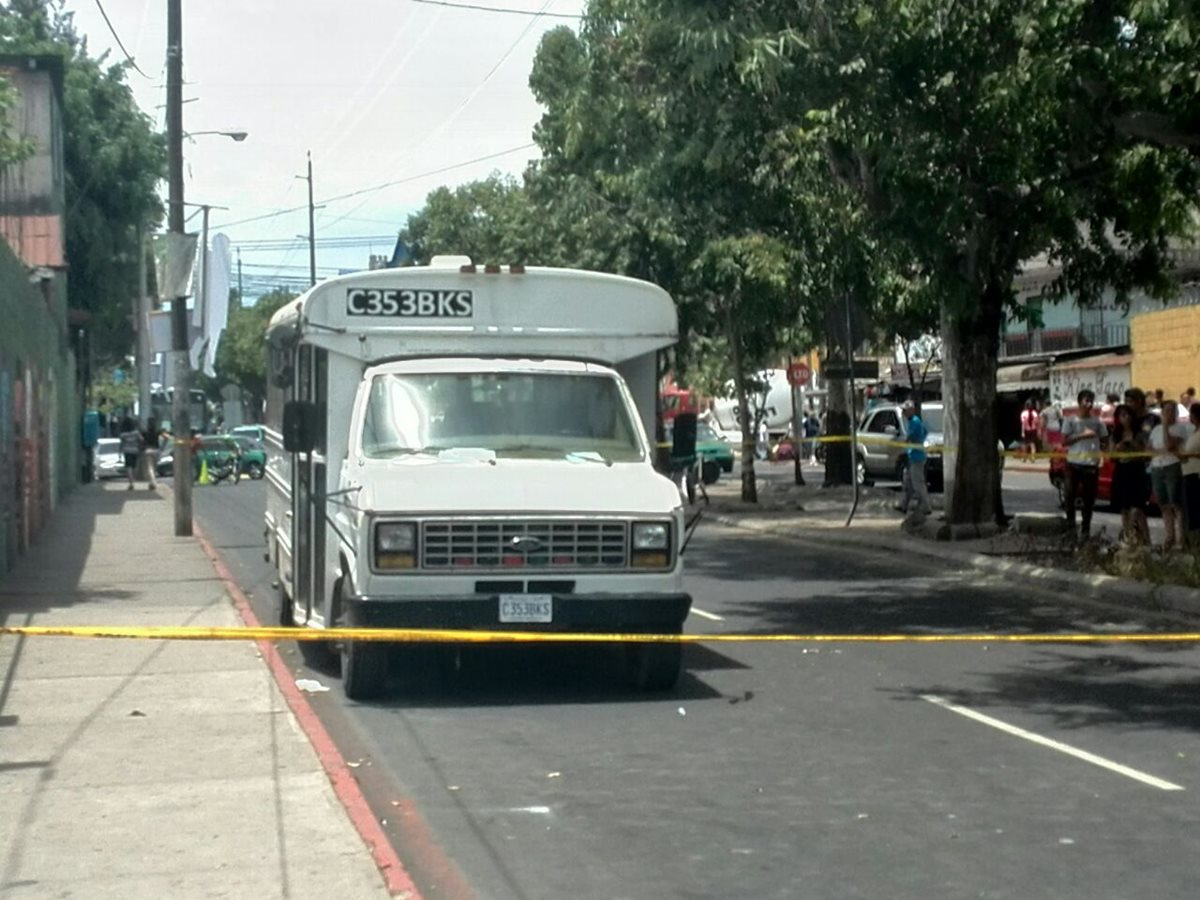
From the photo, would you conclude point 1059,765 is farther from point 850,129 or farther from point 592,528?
point 850,129

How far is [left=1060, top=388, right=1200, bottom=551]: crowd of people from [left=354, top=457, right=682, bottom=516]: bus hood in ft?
27.3

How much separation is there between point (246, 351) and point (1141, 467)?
94.4 metres

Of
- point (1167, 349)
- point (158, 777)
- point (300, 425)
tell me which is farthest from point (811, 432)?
point (158, 777)

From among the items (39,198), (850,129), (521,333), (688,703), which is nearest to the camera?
(688,703)

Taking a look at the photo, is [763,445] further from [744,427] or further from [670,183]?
[670,183]

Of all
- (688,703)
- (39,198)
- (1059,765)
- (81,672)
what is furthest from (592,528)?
(39,198)

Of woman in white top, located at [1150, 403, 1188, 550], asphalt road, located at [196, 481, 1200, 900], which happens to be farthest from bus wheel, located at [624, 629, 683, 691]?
woman in white top, located at [1150, 403, 1188, 550]

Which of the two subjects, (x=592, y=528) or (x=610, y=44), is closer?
(x=592, y=528)

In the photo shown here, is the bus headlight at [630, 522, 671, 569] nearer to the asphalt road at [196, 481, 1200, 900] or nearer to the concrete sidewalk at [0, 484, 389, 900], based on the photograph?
the asphalt road at [196, 481, 1200, 900]

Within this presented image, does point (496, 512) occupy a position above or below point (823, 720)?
above

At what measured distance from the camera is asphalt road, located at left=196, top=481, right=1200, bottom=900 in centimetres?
781

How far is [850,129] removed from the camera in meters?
16.3

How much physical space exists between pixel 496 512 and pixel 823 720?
7.63ft

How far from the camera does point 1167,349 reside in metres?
46.9
